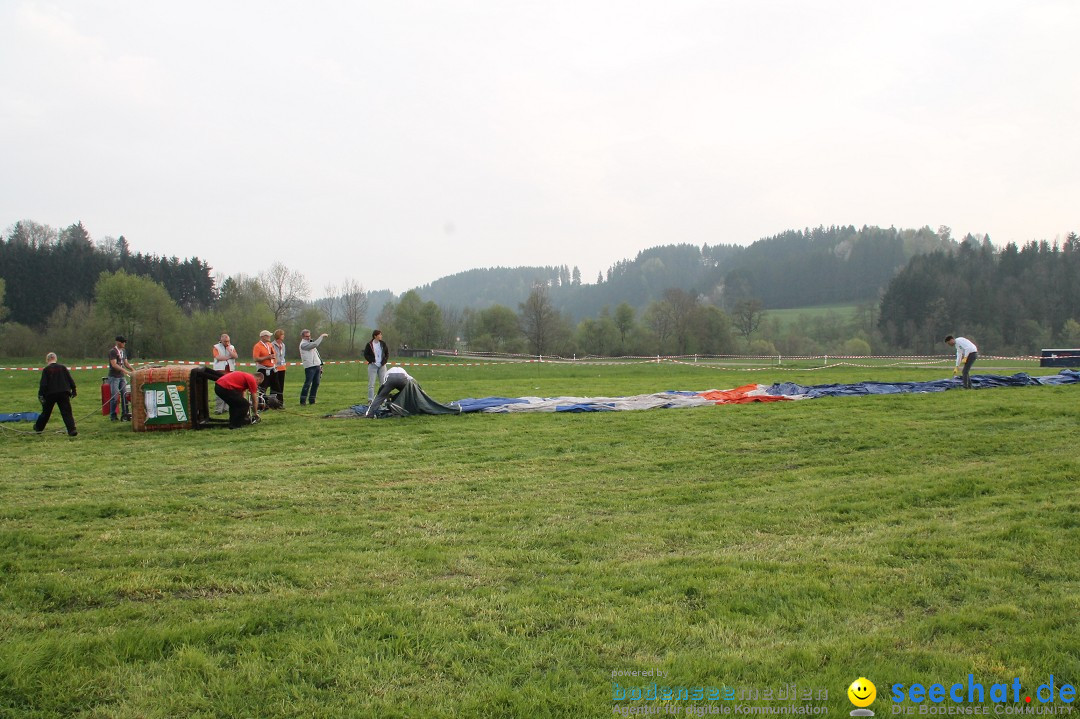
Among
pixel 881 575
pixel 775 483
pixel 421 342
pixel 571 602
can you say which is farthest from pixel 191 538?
pixel 421 342

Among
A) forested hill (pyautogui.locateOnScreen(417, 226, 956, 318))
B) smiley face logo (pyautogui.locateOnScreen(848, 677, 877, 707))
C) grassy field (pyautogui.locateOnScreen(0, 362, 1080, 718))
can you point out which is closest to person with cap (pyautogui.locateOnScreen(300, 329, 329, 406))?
grassy field (pyautogui.locateOnScreen(0, 362, 1080, 718))

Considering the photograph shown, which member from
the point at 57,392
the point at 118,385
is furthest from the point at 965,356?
the point at 57,392

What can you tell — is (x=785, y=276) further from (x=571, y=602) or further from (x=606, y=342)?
(x=571, y=602)

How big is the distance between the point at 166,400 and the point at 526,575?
10.2 metres

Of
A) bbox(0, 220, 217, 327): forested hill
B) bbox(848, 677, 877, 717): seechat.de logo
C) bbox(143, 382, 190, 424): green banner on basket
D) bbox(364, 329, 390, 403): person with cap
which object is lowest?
bbox(848, 677, 877, 717): seechat.de logo

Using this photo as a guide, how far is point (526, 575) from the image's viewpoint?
4918 mm

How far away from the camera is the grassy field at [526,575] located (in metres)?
3.42

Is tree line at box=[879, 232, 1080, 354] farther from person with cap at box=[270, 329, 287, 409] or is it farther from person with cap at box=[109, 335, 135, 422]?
person with cap at box=[109, 335, 135, 422]

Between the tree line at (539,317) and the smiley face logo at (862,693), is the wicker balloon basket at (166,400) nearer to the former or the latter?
the smiley face logo at (862,693)

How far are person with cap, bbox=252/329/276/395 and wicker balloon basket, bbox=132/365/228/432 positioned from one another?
89.9 inches

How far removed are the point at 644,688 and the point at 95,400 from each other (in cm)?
1943

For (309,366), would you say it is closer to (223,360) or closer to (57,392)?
(223,360)

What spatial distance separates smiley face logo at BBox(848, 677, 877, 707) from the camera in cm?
316

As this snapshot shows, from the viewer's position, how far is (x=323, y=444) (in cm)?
1080
